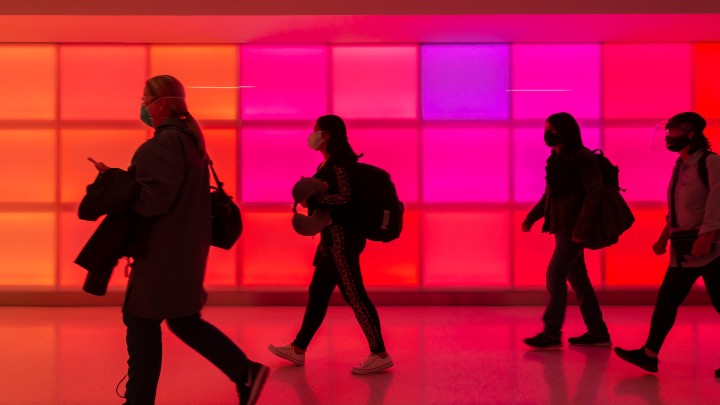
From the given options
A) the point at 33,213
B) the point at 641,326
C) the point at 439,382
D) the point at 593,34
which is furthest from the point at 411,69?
the point at 33,213

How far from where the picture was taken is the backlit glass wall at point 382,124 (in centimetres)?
A: 648

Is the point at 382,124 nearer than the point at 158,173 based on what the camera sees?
No

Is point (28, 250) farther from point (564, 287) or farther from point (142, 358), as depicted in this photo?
point (564, 287)

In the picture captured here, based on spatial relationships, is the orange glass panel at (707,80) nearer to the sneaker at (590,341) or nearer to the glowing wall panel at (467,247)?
the glowing wall panel at (467,247)

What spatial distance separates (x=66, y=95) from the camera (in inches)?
256

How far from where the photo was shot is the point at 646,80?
6.49m

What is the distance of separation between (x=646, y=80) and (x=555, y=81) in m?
0.89

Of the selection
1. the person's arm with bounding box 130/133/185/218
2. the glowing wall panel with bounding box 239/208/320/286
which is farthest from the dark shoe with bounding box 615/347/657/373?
the glowing wall panel with bounding box 239/208/320/286

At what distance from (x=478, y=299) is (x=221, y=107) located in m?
3.15

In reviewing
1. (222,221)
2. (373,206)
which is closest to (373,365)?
(373,206)

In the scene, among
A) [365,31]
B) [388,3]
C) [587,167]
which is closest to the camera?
[587,167]

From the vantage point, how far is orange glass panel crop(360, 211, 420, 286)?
651 cm

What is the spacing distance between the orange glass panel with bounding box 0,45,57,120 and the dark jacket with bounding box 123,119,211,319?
14.0ft

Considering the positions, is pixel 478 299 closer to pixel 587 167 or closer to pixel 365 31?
pixel 587 167
